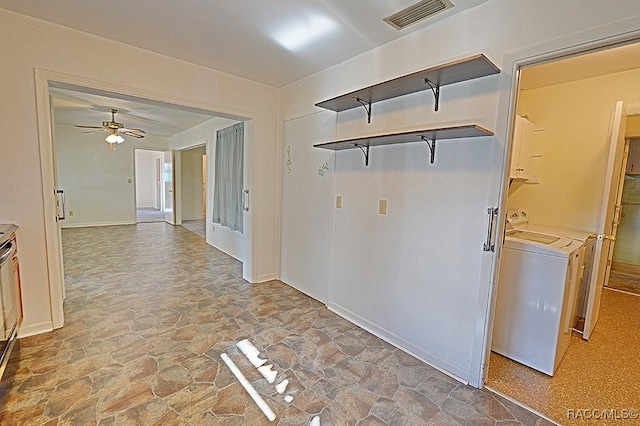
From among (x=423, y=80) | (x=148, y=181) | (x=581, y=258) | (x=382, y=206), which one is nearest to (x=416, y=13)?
(x=423, y=80)

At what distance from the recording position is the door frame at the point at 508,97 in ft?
4.84

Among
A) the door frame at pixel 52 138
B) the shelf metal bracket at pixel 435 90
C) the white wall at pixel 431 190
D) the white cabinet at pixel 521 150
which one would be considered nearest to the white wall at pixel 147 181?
the door frame at pixel 52 138

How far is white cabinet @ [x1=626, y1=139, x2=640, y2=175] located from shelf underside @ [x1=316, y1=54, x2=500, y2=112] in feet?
15.5

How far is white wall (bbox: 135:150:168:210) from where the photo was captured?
39.3 ft

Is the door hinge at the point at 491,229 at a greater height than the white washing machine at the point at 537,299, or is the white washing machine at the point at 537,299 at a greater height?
the door hinge at the point at 491,229

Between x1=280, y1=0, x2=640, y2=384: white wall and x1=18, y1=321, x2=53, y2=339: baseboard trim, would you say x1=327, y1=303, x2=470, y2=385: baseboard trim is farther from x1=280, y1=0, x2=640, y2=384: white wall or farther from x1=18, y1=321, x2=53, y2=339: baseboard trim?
x1=18, y1=321, x2=53, y2=339: baseboard trim

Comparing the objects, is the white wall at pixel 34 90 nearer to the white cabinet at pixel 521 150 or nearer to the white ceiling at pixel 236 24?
the white ceiling at pixel 236 24

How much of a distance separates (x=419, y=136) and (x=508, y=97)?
22.5 inches

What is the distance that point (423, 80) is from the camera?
2.04 m

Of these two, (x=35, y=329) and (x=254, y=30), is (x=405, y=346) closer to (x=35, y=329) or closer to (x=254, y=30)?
(x=254, y=30)

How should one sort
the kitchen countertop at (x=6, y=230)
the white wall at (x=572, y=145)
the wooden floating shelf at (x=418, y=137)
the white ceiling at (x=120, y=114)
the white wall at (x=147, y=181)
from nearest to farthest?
the wooden floating shelf at (x=418, y=137) → the kitchen countertop at (x=6, y=230) → the white wall at (x=572, y=145) → the white ceiling at (x=120, y=114) → the white wall at (x=147, y=181)

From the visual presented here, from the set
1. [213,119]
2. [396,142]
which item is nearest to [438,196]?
[396,142]

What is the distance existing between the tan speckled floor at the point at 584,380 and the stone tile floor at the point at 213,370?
0.19m

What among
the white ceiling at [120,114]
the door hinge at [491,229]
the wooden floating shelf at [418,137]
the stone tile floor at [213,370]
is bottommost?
the stone tile floor at [213,370]
